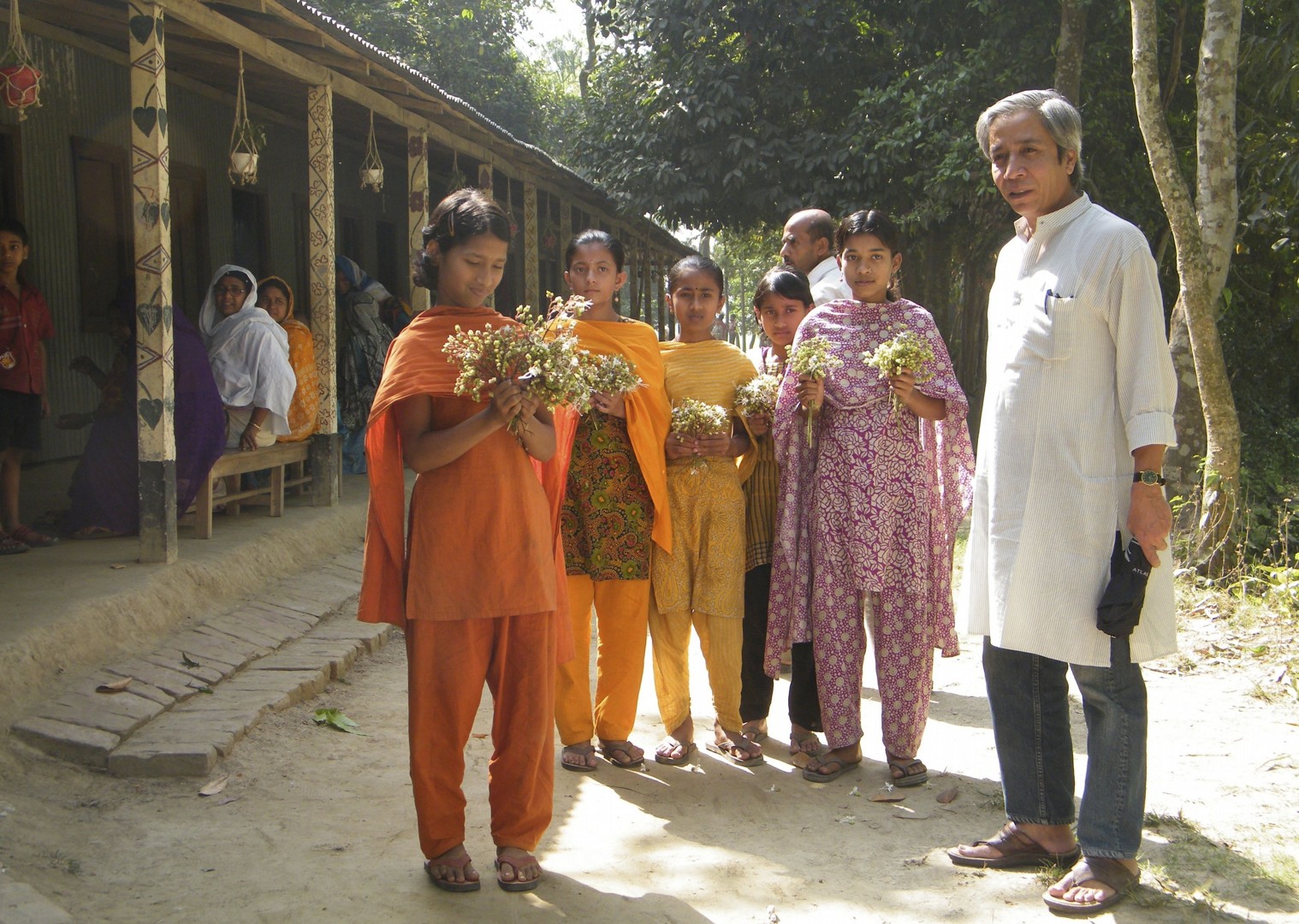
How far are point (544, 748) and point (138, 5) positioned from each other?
4486 millimetres

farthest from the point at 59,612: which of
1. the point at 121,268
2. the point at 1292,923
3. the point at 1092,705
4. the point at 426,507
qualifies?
the point at 121,268

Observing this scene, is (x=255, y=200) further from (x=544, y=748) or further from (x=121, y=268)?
(x=544, y=748)

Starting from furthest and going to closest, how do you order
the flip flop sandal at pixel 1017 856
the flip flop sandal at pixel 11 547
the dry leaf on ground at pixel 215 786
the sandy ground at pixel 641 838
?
1. the flip flop sandal at pixel 11 547
2. the dry leaf on ground at pixel 215 786
3. the flip flop sandal at pixel 1017 856
4. the sandy ground at pixel 641 838

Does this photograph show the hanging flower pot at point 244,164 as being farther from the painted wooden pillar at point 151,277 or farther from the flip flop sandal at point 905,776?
the flip flop sandal at point 905,776

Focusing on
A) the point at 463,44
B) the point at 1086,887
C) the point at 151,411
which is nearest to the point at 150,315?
the point at 151,411

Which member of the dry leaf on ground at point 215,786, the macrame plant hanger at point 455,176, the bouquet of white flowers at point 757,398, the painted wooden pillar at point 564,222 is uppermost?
the painted wooden pillar at point 564,222

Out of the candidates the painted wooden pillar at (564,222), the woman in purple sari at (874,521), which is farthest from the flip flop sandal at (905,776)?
the painted wooden pillar at (564,222)

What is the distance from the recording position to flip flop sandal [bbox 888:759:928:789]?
421 cm

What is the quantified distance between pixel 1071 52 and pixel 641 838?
961 centimetres

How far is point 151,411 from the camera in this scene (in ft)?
18.6

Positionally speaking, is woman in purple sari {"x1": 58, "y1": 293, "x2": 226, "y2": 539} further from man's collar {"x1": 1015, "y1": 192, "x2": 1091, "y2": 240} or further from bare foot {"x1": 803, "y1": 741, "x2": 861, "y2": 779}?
man's collar {"x1": 1015, "y1": 192, "x2": 1091, "y2": 240}

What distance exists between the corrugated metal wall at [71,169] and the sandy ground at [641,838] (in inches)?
200

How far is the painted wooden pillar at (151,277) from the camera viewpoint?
5.68 meters

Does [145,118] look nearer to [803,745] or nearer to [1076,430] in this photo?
[803,745]
